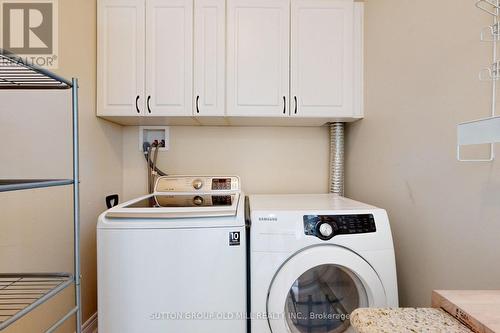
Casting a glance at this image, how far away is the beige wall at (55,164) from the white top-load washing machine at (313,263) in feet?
3.14

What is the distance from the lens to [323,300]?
1.23 meters

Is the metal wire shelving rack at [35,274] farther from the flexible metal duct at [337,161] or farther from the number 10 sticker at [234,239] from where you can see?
the flexible metal duct at [337,161]

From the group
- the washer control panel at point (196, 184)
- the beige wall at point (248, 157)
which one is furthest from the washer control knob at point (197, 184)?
the beige wall at point (248, 157)

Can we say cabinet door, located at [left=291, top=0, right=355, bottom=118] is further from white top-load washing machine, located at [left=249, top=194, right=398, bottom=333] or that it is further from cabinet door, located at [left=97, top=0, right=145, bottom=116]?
cabinet door, located at [left=97, top=0, right=145, bottom=116]

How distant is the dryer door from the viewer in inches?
42.6

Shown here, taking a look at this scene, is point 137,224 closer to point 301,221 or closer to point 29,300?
point 29,300

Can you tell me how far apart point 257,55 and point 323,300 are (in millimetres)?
1457

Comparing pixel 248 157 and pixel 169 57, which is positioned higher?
pixel 169 57

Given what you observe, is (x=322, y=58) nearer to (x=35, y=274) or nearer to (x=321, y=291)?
(x=321, y=291)

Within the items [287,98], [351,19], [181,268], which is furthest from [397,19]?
[181,268]

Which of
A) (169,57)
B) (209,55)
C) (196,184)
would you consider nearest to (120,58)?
(169,57)

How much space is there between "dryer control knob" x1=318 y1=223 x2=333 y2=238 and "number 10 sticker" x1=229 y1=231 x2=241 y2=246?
0.37m

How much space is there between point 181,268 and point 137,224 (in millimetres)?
265

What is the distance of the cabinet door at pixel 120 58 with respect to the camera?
156 cm
